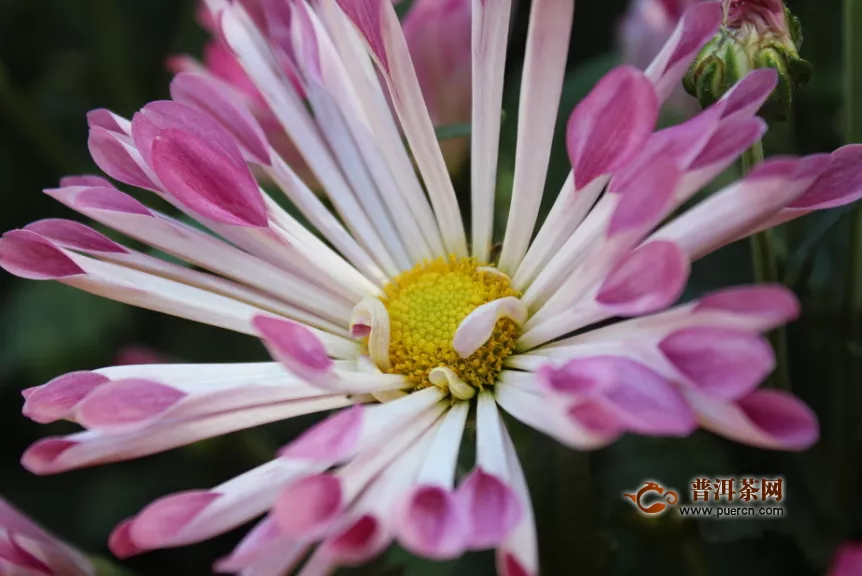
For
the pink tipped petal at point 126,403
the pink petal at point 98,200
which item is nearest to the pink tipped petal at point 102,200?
the pink petal at point 98,200

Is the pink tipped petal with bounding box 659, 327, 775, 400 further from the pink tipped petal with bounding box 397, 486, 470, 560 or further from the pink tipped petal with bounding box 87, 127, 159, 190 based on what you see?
the pink tipped petal with bounding box 87, 127, 159, 190

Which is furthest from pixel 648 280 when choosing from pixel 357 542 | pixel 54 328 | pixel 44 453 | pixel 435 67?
pixel 54 328

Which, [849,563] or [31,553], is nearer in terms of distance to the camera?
[849,563]

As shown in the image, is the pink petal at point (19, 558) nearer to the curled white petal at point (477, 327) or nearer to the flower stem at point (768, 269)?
A: the curled white petal at point (477, 327)

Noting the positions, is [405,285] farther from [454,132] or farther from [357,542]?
[357,542]

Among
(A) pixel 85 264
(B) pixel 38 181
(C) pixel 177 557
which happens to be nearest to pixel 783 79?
(A) pixel 85 264

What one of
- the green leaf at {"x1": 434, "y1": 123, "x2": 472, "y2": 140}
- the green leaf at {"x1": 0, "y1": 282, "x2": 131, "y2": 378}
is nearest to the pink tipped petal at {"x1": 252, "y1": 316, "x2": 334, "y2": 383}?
the green leaf at {"x1": 434, "y1": 123, "x2": 472, "y2": 140}
